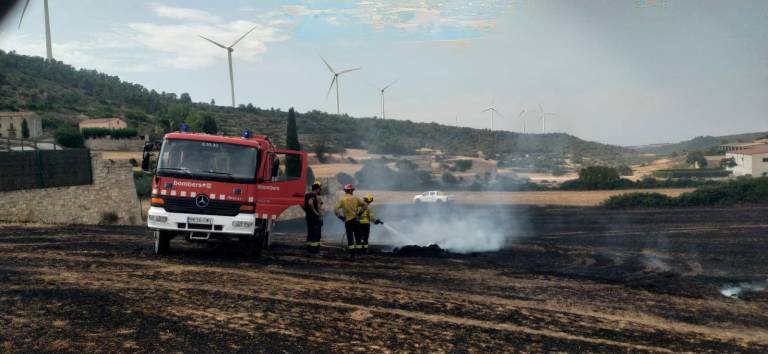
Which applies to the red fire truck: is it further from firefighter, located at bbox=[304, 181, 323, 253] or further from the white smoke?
the white smoke

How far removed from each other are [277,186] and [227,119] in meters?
70.0

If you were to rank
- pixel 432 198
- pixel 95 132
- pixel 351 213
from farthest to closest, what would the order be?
pixel 95 132
pixel 432 198
pixel 351 213

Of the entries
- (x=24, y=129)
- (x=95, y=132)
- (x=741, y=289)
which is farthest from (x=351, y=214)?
(x=95, y=132)

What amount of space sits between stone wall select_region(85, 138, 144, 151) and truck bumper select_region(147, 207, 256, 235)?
40.9 meters

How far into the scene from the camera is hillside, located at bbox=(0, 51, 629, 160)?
62.8m

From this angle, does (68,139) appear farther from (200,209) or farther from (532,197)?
(532,197)

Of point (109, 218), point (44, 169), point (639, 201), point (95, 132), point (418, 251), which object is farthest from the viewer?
point (95, 132)

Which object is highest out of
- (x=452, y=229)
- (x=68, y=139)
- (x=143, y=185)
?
(x=68, y=139)

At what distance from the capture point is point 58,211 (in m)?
23.9

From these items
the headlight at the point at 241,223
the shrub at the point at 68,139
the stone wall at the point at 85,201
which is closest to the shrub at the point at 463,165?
the shrub at the point at 68,139

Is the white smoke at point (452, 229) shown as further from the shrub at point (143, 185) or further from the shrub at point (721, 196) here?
the shrub at point (143, 185)

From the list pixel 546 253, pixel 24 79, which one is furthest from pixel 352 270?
pixel 24 79

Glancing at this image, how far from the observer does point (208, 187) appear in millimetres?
12922

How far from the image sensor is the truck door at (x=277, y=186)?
546 inches
